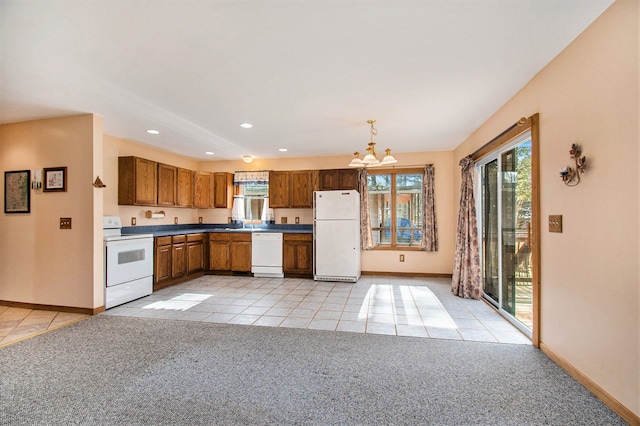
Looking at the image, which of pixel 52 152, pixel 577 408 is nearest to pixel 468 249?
pixel 577 408

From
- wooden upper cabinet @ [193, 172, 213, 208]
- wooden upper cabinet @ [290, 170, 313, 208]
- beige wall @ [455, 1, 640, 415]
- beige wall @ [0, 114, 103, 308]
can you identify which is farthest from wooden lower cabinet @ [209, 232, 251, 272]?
beige wall @ [455, 1, 640, 415]

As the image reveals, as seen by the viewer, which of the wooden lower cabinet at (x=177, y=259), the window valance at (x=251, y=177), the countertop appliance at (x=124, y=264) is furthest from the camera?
the window valance at (x=251, y=177)

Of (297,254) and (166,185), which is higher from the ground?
(166,185)

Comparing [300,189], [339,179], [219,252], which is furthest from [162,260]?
[339,179]

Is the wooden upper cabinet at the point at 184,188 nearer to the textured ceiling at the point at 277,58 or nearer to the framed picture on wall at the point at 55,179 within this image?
the textured ceiling at the point at 277,58

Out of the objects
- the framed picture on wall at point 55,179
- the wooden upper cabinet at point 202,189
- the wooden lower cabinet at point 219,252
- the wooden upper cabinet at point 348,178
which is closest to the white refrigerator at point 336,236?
the wooden upper cabinet at point 348,178

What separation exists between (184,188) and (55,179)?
207 centimetres

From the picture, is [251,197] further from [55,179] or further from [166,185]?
[55,179]

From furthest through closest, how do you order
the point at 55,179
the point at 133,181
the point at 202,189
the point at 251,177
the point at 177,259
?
the point at 251,177 < the point at 202,189 < the point at 177,259 < the point at 133,181 < the point at 55,179

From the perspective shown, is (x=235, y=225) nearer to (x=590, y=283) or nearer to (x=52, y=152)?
(x=52, y=152)

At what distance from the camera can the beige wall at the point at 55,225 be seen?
11.2 ft

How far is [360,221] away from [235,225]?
274 centimetres

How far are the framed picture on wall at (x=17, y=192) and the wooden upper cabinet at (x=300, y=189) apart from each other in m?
3.82

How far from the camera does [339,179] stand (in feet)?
18.3
